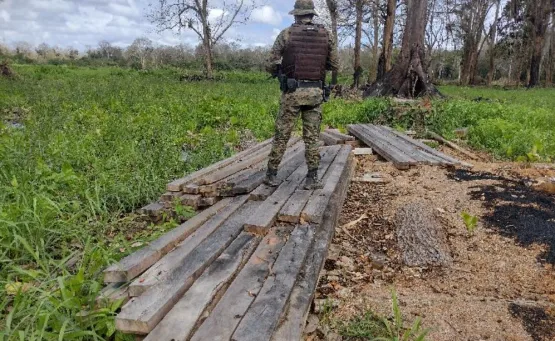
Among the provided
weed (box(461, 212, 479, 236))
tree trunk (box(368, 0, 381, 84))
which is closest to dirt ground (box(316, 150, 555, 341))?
weed (box(461, 212, 479, 236))

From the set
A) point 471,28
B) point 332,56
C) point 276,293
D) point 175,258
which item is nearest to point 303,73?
point 332,56

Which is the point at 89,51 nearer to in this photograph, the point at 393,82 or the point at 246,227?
the point at 393,82

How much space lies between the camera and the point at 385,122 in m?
11.1

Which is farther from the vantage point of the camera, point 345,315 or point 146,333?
point 345,315

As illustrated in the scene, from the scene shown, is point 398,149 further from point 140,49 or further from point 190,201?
point 140,49

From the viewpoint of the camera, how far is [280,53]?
4.75 meters

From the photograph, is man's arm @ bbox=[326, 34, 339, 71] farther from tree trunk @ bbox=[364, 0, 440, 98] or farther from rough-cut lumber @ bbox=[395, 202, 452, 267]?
tree trunk @ bbox=[364, 0, 440, 98]

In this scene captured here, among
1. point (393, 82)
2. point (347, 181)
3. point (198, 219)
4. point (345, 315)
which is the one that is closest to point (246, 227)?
point (198, 219)

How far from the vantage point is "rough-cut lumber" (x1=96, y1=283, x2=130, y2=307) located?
2.70 metres

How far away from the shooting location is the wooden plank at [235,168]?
480 centimetres

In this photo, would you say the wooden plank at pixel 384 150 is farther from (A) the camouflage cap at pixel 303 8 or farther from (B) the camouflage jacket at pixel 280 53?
(A) the camouflage cap at pixel 303 8

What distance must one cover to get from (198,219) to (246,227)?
0.58 m

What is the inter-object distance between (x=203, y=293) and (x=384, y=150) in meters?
5.50

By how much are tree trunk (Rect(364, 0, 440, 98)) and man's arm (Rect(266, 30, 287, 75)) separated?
38.1ft
